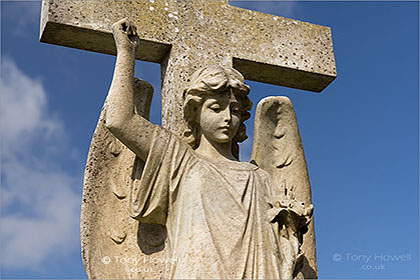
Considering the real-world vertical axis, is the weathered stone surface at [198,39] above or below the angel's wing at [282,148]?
above

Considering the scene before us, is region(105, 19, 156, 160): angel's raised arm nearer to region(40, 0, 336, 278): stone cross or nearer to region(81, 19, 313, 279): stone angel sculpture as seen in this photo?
region(81, 19, 313, 279): stone angel sculpture

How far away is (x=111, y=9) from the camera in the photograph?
500 cm

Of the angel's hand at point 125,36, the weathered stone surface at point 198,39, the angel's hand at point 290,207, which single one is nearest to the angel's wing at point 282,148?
the angel's hand at point 290,207

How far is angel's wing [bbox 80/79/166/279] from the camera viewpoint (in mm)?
4262

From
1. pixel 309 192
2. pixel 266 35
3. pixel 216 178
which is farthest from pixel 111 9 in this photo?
pixel 309 192

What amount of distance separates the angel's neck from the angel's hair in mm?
102

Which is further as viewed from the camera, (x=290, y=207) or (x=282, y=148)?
(x=282, y=148)

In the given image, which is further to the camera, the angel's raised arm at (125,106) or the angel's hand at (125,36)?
the angel's hand at (125,36)

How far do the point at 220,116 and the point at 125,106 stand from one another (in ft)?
2.17

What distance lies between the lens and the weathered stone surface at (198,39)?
488 centimetres

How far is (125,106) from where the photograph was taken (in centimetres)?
408

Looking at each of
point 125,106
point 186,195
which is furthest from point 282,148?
point 125,106

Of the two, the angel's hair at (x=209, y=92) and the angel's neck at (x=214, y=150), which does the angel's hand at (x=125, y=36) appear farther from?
the angel's neck at (x=214, y=150)

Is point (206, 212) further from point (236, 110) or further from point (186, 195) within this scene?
point (236, 110)
